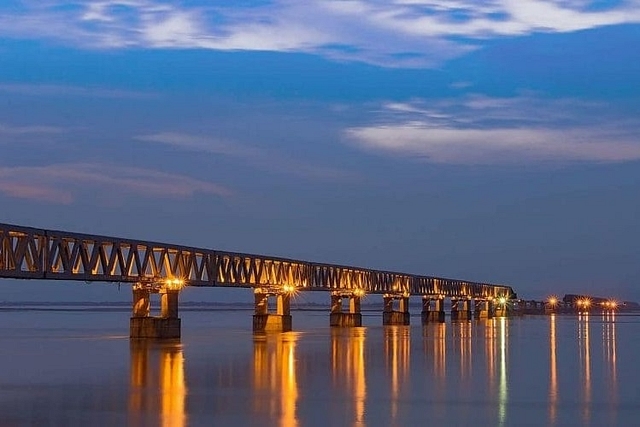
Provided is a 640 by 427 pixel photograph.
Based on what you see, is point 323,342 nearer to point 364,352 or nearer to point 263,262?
point 364,352

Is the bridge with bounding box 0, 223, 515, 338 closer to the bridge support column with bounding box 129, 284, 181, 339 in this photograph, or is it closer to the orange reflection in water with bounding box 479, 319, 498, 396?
the bridge support column with bounding box 129, 284, 181, 339

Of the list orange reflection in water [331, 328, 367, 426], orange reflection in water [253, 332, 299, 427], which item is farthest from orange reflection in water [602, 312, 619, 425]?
orange reflection in water [253, 332, 299, 427]

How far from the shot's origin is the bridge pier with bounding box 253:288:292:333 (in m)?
123

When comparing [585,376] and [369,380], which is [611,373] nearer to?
[585,376]

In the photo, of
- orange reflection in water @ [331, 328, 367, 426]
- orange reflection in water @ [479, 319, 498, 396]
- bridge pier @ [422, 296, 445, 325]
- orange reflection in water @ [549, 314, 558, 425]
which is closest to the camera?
orange reflection in water @ [549, 314, 558, 425]

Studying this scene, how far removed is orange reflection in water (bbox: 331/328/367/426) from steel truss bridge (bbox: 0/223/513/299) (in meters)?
17.5

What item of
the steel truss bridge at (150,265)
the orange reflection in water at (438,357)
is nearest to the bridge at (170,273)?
the steel truss bridge at (150,265)

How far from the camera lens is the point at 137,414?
37.3m

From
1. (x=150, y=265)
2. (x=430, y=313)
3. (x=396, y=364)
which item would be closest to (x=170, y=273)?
(x=150, y=265)

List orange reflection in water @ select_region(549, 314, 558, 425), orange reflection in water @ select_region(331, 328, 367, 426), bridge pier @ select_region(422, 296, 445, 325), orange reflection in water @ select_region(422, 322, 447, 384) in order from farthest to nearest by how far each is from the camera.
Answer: bridge pier @ select_region(422, 296, 445, 325), orange reflection in water @ select_region(422, 322, 447, 384), orange reflection in water @ select_region(331, 328, 367, 426), orange reflection in water @ select_region(549, 314, 558, 425)

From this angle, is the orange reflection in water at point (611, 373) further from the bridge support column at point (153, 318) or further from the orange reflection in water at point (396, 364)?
the bridge support column at point (153, 318)

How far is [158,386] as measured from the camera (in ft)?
157

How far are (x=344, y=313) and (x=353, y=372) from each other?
313 ft

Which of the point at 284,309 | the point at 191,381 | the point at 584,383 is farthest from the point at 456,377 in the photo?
the point at 284,309
